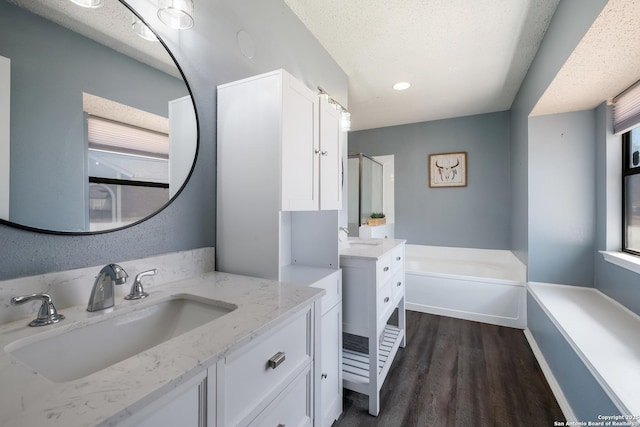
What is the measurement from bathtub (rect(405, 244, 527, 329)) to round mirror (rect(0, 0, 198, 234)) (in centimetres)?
290

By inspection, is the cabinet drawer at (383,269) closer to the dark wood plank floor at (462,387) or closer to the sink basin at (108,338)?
the dark wood plank floor at (462,387)

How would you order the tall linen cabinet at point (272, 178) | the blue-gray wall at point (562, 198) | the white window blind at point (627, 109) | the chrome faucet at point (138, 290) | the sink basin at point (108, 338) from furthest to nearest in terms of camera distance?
the blue-gray wall at point (562, 198) → the white window blind at point (627, 109) → the tall linen cabinet at point (272, 178) → the chrome faucet at point (138, 290) → the sink basin at point (108, 338)

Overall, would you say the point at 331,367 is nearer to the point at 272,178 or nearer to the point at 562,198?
the point at 272,178

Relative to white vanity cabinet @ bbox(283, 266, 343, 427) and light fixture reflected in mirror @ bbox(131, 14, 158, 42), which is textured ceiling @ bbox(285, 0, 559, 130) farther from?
white vanity cabinet @ bbox(283, 266, 343, 427)

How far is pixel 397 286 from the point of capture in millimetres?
2230

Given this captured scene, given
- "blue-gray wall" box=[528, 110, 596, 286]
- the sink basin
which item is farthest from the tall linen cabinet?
"blue-gray wall" box=[528, 110, 596, 286]

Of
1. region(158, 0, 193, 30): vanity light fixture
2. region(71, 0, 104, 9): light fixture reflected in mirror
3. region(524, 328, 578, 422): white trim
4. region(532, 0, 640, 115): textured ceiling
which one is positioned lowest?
region(524, 328, 578, 422): white trim

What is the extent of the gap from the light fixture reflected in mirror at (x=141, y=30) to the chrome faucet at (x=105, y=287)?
0.84m

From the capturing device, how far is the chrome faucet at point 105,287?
2.62 ft

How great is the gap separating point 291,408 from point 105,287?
0.69 m

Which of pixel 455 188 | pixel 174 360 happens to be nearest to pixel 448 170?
pixel 455 188

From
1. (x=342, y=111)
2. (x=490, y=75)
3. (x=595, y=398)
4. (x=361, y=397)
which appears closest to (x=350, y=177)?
(x=342, y=111)

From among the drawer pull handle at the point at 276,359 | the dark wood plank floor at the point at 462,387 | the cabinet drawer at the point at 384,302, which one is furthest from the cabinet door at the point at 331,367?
the drawer pull handle at the point at 276,359

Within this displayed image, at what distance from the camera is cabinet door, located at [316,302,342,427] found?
56.5 inches
